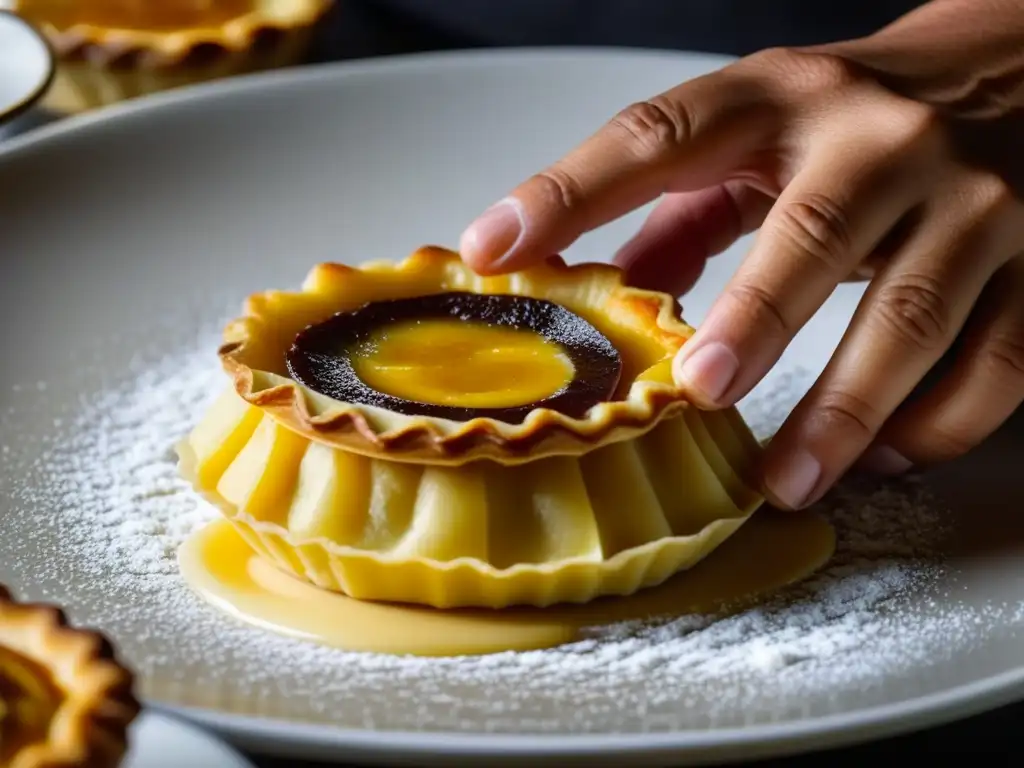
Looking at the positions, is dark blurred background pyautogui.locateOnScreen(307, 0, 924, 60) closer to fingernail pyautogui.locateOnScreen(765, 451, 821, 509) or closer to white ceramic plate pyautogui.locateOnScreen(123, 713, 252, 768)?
fingernail pyautogui.locateOnScreen(765, 451, 821, 509)

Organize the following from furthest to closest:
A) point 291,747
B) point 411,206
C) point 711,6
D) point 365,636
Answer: point 711,6 → point 411,206 → point 365,636 → point 291,747

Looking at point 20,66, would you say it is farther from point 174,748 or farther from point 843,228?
point 174,748

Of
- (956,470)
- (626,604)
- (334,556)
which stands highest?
(334,556)

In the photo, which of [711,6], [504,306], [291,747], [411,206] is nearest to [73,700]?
[291,747]

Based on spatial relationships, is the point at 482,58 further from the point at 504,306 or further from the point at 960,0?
the point at 504,306

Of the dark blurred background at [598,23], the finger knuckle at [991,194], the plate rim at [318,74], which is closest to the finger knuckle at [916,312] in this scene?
the finger knuckle at [991,194]

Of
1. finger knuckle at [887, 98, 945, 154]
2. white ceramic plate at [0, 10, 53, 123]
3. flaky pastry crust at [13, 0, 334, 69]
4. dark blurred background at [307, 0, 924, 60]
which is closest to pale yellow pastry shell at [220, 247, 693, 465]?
finger knuckle at [887, 98, 945, 154]

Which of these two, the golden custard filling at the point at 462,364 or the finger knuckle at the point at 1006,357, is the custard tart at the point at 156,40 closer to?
the golden custard filling at the point at 462,364

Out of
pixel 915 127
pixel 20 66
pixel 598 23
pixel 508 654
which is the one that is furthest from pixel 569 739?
pixel 598 23
